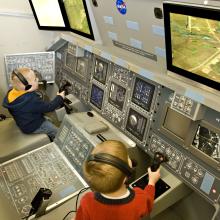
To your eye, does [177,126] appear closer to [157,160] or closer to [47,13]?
[157,160]

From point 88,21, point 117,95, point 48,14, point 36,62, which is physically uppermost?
point 88,21

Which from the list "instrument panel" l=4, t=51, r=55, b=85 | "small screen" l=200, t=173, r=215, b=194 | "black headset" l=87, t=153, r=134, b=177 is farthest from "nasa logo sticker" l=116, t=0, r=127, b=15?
"instrument panel" l=4, t=51, r=55, b=85

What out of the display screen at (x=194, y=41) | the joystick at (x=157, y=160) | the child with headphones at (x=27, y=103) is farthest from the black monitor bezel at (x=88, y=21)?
the joystick at (x=157, y=160)

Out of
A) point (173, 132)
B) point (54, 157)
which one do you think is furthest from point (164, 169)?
point (54, 157)

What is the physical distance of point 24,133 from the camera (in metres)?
2.51

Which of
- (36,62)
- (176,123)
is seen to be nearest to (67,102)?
(36,62)

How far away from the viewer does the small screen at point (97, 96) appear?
2197 mm

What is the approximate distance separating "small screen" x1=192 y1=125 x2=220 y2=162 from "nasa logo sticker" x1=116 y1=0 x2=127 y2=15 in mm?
774

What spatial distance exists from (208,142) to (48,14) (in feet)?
6.20

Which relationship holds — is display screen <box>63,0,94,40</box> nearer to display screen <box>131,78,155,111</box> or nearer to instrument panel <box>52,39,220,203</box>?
instrument panel <box>52,39,220,203</box>

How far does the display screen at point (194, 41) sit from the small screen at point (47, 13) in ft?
4.59

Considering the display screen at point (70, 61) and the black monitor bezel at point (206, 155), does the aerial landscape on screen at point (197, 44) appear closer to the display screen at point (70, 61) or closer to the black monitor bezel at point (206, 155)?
the black monitor bezel at point (206, 155)

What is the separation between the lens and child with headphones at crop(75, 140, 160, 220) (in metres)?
1.20

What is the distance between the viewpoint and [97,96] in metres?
2.24
